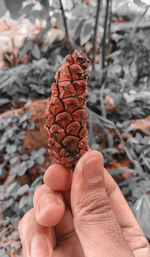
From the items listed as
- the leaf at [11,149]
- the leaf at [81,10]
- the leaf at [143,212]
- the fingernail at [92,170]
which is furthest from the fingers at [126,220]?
the leaf at [81,10]

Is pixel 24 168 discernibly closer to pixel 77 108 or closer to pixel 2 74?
pixel 77 108

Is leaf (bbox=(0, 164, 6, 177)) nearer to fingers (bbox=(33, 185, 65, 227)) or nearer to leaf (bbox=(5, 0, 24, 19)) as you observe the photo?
fingers (bbox=(33, 185, 65, 227))

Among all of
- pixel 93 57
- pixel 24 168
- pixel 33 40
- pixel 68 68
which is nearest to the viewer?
pixel 68 68

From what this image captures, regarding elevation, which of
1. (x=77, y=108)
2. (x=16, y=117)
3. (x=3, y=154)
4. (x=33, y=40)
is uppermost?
(x=33, y=40)

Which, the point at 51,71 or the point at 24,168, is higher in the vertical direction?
the point at 51,71

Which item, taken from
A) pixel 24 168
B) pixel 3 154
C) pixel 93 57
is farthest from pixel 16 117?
pixel 93 57

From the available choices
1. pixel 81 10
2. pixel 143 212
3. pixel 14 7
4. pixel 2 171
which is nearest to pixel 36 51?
pixel 14 7

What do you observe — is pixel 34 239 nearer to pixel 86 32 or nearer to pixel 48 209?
pixel 48 209

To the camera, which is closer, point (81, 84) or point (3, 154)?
point (81, 84)
